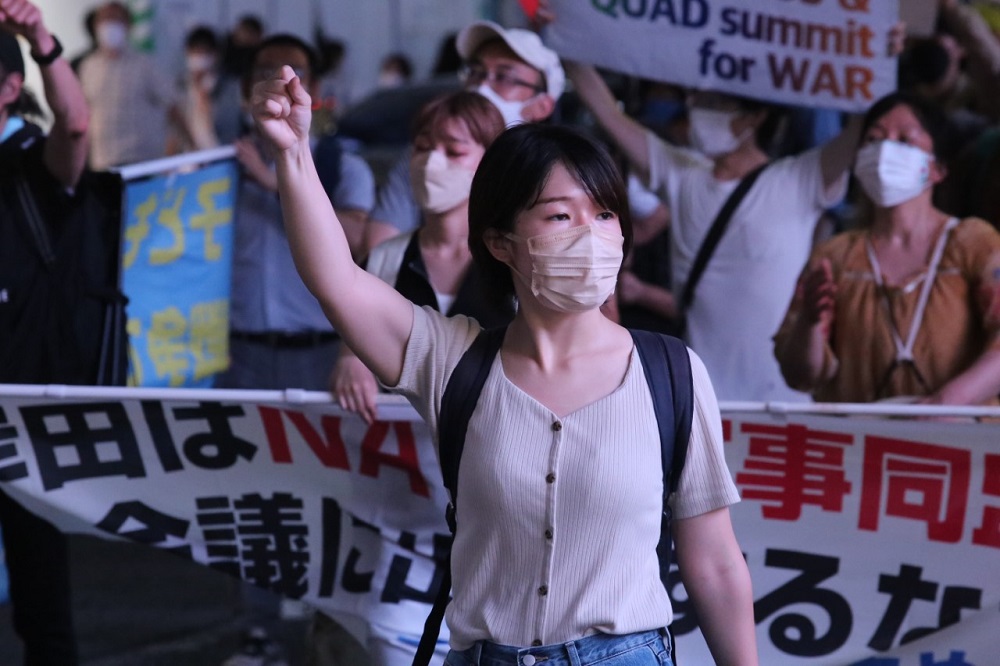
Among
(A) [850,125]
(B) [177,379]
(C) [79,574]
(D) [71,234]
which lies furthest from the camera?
(C) [79,574]

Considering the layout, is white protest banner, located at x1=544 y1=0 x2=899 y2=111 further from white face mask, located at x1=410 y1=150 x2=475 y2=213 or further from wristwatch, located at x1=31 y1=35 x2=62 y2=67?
wristwatch, located at x1=31 y1=35 x2=62 y2=67

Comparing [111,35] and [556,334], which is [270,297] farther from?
[111,35]

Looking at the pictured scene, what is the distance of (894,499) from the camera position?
12.4ft

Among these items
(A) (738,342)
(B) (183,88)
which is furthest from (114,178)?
(B) (183,88)

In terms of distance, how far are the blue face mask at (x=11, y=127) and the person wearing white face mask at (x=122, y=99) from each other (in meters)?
5.65

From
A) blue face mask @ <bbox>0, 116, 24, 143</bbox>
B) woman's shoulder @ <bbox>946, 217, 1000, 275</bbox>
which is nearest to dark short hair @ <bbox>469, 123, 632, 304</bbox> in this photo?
woman's shoulder @ <bbox>946, 217, 1000, 275</bbox>

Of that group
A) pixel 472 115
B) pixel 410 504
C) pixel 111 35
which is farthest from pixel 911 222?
pixel 111 35

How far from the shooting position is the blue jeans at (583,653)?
245 cm

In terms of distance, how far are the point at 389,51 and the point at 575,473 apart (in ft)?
49.6

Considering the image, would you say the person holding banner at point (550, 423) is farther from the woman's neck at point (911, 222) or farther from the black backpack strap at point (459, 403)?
the woman's neck at point (911, 222)

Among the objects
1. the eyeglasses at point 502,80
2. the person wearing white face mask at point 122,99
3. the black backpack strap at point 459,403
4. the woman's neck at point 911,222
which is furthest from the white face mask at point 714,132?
the person wearing white face mask at point 122,99

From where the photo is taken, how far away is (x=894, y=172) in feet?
14.3

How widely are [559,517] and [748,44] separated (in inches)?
127

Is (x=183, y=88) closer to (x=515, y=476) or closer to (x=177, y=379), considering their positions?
(x=177, y=379)
